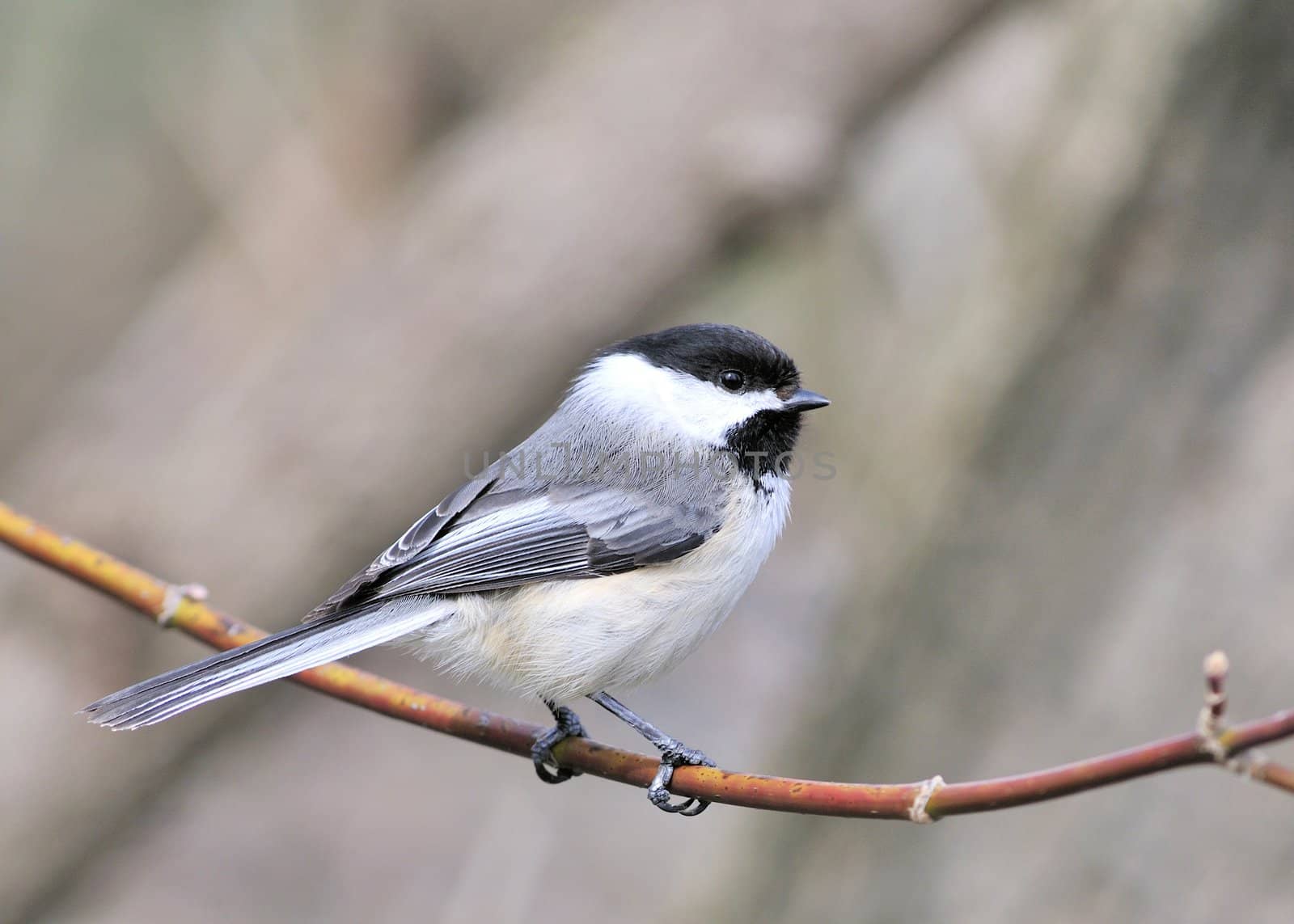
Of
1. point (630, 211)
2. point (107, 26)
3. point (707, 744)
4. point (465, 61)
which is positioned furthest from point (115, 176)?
point (707, 744)

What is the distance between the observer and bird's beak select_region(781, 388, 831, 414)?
2016 millimetres

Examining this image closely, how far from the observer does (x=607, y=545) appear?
1.96 metres

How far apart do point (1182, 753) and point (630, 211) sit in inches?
102

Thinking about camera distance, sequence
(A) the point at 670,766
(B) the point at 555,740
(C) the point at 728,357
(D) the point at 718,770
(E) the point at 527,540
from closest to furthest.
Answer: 1. (D) the point at 718,770
2. (A) the point at 670,766
3. (B) the point at 555,740
4. (E) the point at 527,540
5. (C) the point at 728,357

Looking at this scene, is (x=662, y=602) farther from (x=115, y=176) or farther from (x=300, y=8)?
(x=115, y=176)

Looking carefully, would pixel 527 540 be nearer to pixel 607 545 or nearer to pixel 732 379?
pixel 607 545

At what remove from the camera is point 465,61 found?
12.5 feet

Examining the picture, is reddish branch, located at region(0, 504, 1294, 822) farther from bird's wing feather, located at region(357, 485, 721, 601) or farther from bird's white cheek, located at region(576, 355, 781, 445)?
bird's white cheek, located at region(576, 355, 781, 445)

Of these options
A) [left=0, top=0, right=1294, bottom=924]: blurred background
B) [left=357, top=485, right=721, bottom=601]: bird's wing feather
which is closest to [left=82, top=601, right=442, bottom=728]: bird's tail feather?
[left=357, top=485, right=721, bottom=601]: bird's wing feather

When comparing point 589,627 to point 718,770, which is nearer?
point 718,770

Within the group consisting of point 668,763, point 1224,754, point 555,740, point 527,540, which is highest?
point 1224,754

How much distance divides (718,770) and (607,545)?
629 millimetres

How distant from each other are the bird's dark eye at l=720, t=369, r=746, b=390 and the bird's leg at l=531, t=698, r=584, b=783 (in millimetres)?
643

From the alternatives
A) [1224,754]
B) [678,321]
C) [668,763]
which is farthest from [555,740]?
[678,321]
